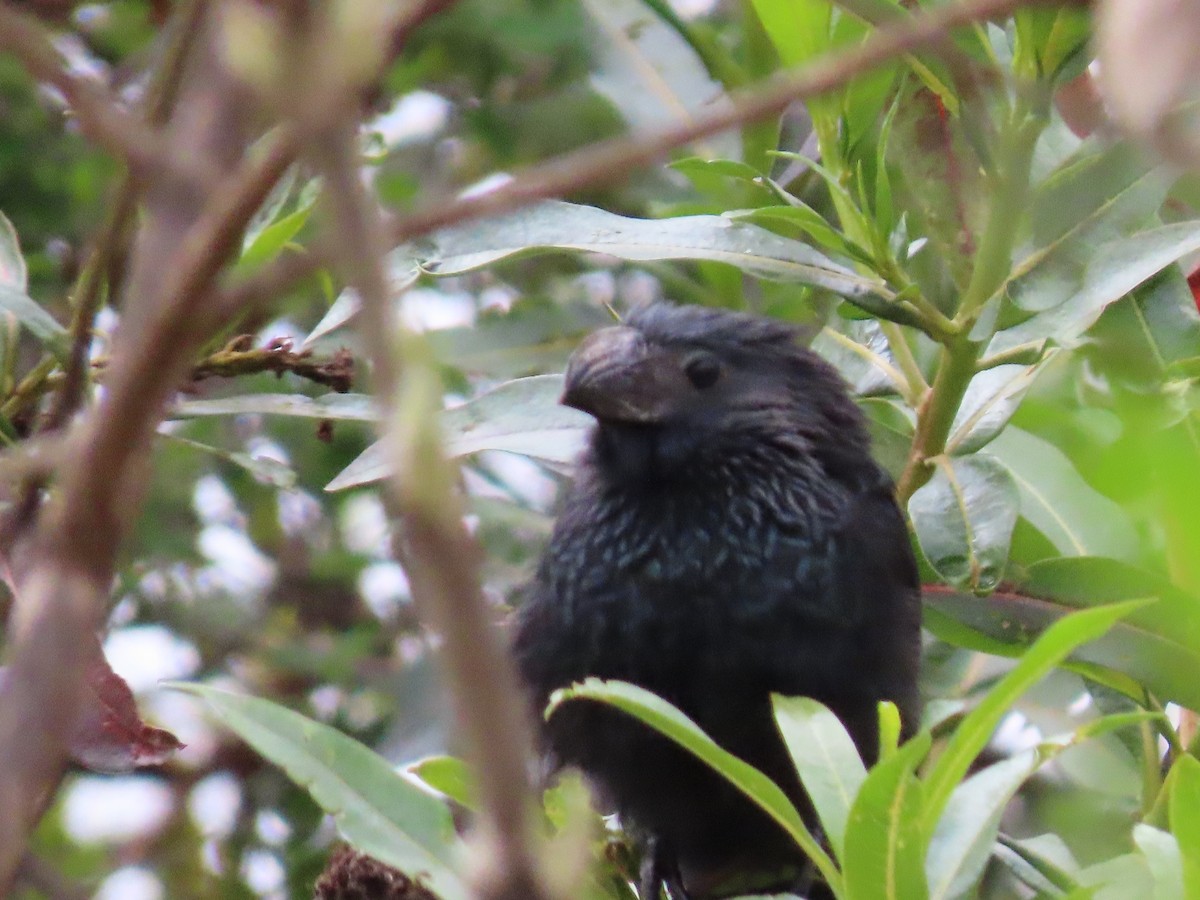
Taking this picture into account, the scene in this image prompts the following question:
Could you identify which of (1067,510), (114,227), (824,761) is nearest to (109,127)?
(114,227)

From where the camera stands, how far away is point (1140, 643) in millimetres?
2494

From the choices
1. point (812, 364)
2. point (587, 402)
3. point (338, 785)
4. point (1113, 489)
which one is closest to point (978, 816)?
point (338, 785)

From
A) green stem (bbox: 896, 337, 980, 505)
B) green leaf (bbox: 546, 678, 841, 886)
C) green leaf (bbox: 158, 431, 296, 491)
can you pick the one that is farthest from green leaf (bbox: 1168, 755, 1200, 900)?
green leaf (bbox: 158, 431, 296, 491)

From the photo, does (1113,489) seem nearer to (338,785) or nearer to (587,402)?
(338,785)

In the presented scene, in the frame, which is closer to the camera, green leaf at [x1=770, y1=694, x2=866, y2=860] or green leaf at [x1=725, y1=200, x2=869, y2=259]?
green leaf at [x1=770, y1=694, x2=866, y2=860]

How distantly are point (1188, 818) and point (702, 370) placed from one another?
53.2 inches

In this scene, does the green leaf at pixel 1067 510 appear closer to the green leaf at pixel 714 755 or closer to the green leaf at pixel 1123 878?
the green leaf at pixel 1123 878

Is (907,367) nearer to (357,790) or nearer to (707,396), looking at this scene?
(707,396)

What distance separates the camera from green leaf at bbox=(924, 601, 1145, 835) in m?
1.47

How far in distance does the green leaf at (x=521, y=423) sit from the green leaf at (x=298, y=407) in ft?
0.28

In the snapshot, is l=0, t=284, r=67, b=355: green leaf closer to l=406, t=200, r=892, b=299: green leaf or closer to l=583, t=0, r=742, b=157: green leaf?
l=406, t=200, r=892, b=299: green leaf

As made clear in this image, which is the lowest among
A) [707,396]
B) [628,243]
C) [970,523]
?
[707,396]

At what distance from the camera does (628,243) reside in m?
2.60

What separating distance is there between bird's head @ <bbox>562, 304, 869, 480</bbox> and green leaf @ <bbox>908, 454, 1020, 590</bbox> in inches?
13.0
